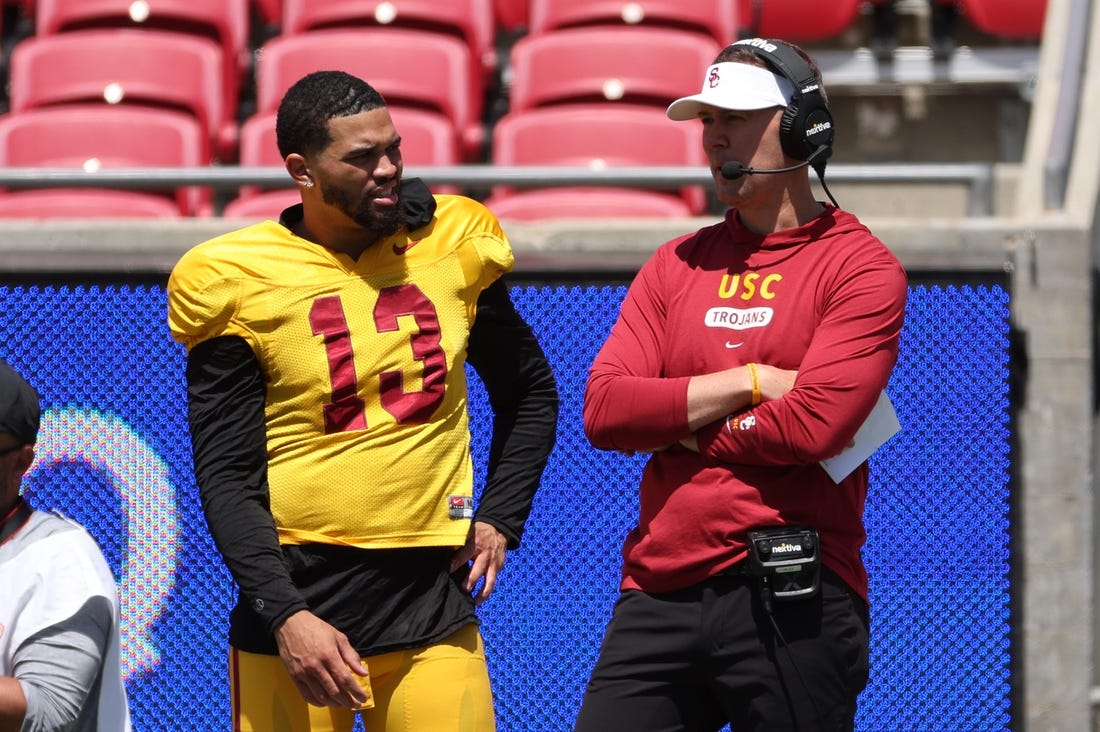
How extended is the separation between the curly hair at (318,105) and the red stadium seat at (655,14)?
3.91 metres

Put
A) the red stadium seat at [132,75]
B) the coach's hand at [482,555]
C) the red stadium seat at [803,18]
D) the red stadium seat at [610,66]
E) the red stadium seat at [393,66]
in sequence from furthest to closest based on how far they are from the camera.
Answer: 1. the red stadium seat at [803,18]
2. the red stadium seat at [132,75]
3. the red stadium seat at [393,66]
4. the red stadium seat at [610,66]
5. the coach's hand at [482,555]

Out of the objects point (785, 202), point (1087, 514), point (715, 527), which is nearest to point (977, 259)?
point (1087, 514)

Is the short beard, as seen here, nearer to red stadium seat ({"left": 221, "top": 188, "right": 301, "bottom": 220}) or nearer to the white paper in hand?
the white paper in hand

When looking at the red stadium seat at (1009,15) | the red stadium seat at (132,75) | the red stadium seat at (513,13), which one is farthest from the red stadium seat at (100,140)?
the red stadium seat at (1009,15)

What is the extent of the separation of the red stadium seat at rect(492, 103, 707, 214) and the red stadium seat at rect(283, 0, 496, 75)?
2.74 feet

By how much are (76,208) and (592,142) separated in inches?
74.3

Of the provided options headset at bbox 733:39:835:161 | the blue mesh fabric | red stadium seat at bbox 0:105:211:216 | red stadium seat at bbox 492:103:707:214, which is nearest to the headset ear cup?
headset at bbox 733:39:835:161

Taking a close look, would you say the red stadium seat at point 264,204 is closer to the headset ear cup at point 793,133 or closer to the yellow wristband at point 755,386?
the headset ear cup at point 793,133

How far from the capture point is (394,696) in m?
2.82

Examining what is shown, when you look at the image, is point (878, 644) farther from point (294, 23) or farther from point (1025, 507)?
point (294, 23)

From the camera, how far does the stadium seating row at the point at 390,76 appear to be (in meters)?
5.93

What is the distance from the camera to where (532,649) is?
4.15 metres

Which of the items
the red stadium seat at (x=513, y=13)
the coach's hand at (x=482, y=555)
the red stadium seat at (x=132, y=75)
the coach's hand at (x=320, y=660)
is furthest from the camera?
the red stadium seat at (x=513, y=13)

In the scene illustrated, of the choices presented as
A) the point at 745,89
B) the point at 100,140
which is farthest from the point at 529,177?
the point at 100,140
